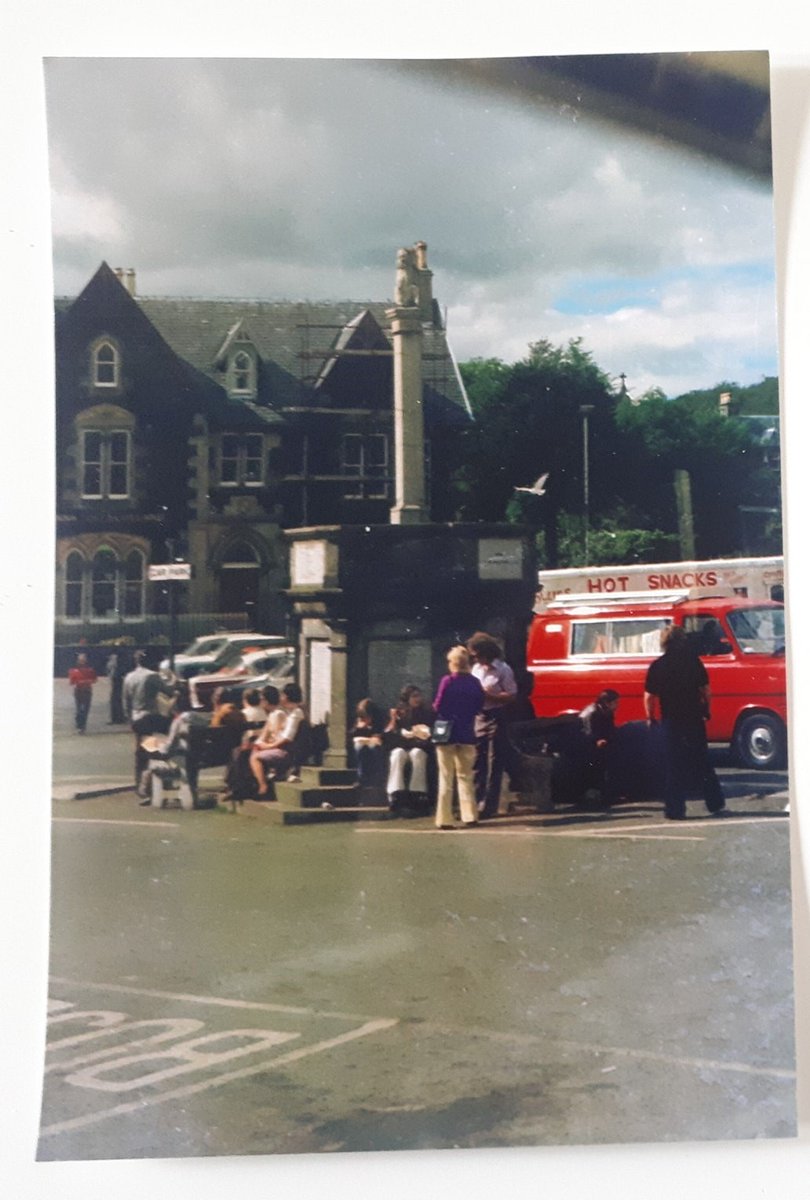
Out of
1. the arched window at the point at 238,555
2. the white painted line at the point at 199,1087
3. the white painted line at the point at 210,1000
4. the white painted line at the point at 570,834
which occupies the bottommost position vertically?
the white painted line at the point at 199,1087

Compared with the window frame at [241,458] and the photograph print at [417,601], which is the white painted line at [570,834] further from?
the window frame at [241,458]

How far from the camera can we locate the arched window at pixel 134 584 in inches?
144

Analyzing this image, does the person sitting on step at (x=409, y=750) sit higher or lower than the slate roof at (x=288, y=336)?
lower

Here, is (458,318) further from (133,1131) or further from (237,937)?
(133,1131)

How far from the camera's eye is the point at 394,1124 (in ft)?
11.5

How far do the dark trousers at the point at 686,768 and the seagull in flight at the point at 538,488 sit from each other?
2.51 feet

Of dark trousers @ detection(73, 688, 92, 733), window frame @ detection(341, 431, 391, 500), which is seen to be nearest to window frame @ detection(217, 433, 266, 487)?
window frame @ detection(341, 431, 391, 500)

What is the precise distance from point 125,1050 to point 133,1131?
0.67 ft

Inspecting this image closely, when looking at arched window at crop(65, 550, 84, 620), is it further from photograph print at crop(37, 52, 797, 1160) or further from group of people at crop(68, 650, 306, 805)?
group of people at crop(68, 650, 306, 805)

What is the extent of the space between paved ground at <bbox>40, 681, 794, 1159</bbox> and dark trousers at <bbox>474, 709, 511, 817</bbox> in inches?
3.6

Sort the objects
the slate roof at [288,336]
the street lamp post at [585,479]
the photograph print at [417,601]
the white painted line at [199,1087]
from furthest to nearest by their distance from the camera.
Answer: the street lamp post at [585,479] < the slate roof at [288,336] < the photograph print at [417,601] < the white painted line at [199,1087]

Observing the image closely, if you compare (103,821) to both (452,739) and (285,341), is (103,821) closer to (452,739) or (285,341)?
(452,739)

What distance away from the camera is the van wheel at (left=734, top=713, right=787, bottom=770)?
3.73 m

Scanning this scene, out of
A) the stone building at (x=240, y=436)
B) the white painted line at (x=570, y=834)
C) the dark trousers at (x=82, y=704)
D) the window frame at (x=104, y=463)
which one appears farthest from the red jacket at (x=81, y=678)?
the white painted line at (x=570, y=834)
